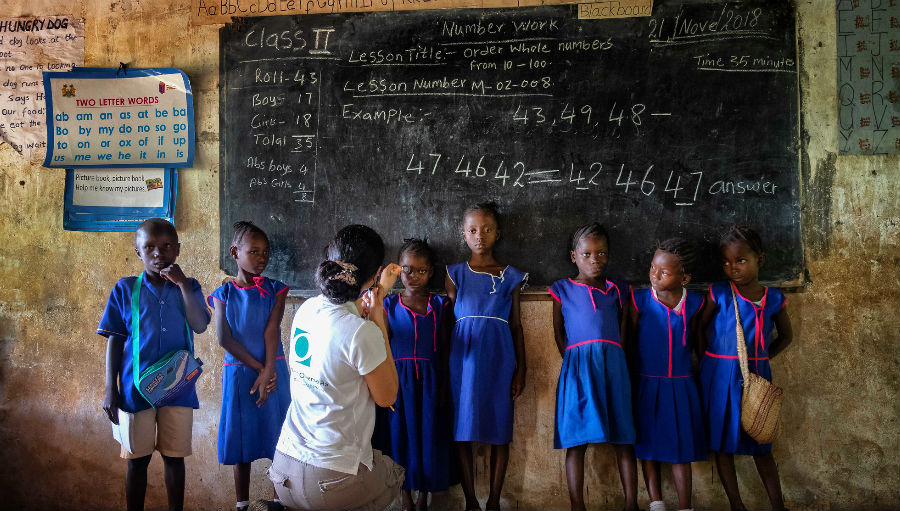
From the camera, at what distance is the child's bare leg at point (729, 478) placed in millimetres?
3154

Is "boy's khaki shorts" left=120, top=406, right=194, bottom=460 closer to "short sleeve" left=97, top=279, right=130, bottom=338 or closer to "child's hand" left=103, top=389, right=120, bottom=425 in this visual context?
"child's hand" left=103, top=389, right=120, bottom=425

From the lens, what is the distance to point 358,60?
356 cm

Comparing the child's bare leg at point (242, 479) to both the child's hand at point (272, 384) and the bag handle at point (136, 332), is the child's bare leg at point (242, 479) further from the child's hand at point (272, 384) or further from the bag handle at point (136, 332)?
the bag handle at point (136, 332)

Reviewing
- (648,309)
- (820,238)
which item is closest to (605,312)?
(648,309)

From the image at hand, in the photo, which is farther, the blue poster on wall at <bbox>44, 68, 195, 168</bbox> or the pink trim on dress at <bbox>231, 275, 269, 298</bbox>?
the blue poster on wall at <bbox>44, 68, 195, 168</bbox>

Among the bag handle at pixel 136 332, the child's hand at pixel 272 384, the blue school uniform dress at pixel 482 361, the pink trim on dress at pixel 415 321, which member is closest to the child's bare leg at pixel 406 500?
the blue school uniform dress at pixel 482 361

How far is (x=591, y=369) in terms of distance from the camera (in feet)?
10.1

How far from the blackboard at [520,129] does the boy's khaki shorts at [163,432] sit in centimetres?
93

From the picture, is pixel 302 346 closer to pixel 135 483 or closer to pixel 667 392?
pixel 135 483

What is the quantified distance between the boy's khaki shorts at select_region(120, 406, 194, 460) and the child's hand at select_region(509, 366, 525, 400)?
4.92ft

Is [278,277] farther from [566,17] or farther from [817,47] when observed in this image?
[817,47]

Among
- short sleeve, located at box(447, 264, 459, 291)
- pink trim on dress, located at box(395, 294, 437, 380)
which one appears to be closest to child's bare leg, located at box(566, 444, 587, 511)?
pink trim on dress, located at box(395, 294, 437, 380)

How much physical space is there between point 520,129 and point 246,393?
1889mm

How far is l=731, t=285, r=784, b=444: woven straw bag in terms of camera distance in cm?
293
